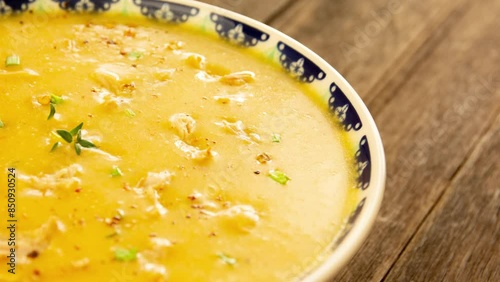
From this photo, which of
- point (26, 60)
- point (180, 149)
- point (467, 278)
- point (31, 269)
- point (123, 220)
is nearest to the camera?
point (31, 269)

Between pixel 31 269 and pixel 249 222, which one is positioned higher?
pixel 249 222

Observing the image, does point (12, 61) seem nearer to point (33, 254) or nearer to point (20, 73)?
point (20, 73)

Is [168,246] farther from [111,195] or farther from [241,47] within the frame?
[241,47]

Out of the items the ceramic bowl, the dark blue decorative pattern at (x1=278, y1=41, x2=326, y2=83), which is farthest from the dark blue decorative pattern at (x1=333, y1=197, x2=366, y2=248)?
the dark blue decorative pattern at (x1=278, y1=41, x2=326, y2=83)

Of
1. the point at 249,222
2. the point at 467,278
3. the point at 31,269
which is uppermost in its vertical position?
the point at 249,222

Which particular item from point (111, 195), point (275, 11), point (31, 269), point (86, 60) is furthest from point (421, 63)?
point (31, 269)

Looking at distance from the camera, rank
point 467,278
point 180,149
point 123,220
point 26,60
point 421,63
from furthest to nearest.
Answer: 1. point 421,63
2. point 467,278
3. point 26,60
4. point 180,149
5. point 123,220

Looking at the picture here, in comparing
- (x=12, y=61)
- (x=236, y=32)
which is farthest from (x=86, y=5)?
(x=236, y=32)

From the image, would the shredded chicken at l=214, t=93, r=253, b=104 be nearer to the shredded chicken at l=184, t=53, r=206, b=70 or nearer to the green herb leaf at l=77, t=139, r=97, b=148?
the shredded chicken at l=184, t=53, r=206, b=70
